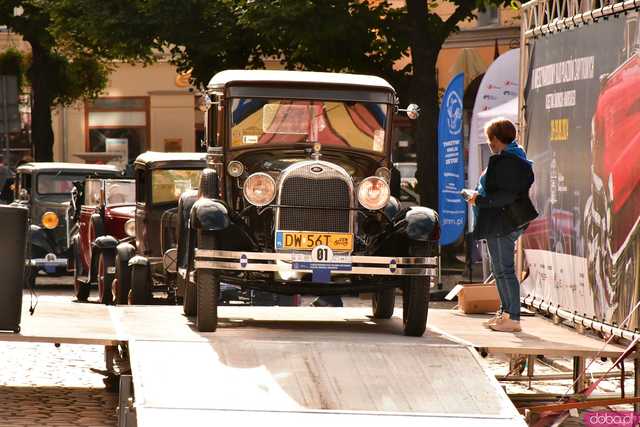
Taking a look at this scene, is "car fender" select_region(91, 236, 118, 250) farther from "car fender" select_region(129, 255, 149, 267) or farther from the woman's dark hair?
the woman's dark hair

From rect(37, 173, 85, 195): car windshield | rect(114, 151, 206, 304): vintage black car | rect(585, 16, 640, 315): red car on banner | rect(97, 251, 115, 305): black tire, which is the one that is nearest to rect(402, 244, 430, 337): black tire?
rect(585, 16, 640, 315): red car on banner

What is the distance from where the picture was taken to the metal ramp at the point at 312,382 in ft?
30.7

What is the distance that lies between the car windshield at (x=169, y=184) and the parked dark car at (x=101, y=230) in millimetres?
1215

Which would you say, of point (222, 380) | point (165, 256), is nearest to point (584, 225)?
point (222, 380)

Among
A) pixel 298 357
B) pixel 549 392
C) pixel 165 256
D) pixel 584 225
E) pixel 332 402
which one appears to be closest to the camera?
pixel 332 402

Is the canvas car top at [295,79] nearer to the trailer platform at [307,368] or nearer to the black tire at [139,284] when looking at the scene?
the trailer platform at [307,368]

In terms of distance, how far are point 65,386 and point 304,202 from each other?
293 centimetres

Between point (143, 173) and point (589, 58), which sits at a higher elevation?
point (589, 58)

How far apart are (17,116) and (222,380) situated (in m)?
19.5

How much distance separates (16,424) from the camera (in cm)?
1102

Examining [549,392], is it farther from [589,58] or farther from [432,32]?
[432,32]

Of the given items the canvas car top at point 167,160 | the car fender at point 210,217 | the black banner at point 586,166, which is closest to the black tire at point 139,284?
the canvas car top at point 167,160

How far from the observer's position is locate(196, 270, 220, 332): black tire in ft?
38.2

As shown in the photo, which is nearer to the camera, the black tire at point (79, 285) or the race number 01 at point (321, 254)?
the race number 01 at point (321, 254)
